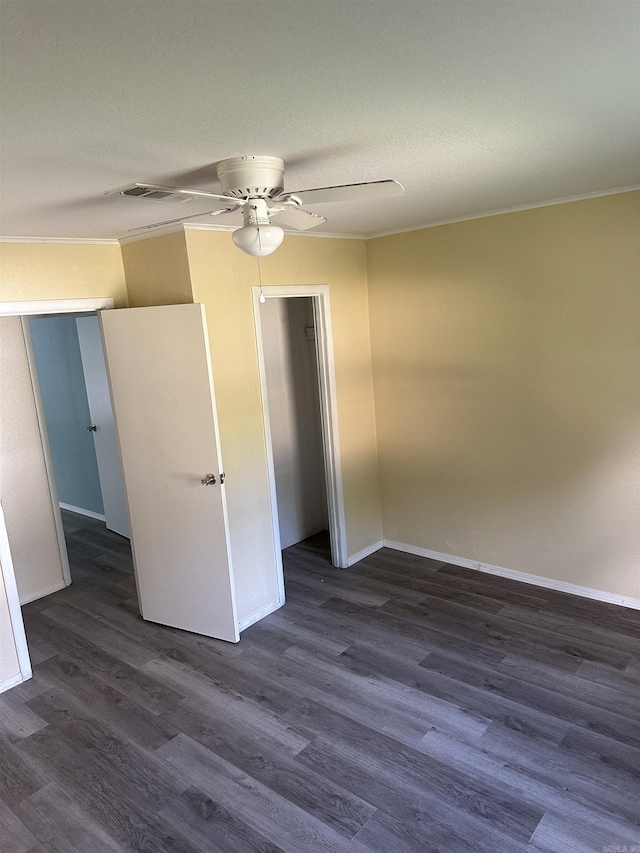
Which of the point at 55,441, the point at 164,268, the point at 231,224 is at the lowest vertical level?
the point at 55,441

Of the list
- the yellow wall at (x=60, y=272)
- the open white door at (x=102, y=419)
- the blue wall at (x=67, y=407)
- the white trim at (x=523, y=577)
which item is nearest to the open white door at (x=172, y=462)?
the yellow wall at (x=60, y=272)

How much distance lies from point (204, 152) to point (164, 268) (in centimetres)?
158

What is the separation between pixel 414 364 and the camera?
4133 millimetres

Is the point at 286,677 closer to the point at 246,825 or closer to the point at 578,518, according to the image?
the point at 246,825

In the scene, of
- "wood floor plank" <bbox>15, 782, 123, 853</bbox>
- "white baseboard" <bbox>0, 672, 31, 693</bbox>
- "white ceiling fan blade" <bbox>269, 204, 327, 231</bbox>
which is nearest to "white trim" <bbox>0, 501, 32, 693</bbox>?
"white baseboard" <bbox>0, 672, 31, 693</bbox>

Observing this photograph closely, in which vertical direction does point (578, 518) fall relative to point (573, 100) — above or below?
below

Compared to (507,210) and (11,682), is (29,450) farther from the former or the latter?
(507,210)

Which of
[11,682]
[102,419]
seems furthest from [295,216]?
[102,419]

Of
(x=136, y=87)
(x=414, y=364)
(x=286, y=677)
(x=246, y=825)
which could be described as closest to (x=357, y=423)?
(x=414, y=364)

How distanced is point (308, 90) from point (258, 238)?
691 mm

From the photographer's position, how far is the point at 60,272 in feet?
10.8

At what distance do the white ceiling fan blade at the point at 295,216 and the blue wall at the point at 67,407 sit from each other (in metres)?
3.35

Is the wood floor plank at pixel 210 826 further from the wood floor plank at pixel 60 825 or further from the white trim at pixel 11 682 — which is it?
the white trim at pixel 11 682

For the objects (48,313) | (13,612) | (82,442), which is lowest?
(13,612)
